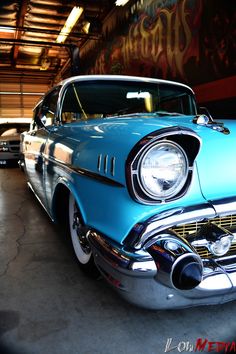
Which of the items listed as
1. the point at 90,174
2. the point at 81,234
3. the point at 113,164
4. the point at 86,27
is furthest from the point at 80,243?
the point at 86,27

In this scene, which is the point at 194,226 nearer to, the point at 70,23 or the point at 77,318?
the point at 77,318

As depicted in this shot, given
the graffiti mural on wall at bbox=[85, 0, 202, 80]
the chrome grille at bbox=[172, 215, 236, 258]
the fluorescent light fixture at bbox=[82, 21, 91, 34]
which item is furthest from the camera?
the fluorescent light fixture at bbox=[82, 21, 91, 34]

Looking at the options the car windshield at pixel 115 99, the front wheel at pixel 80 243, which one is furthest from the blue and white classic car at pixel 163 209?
the car windshield at pixel 115 99

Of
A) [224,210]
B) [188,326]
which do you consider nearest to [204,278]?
[224,210]

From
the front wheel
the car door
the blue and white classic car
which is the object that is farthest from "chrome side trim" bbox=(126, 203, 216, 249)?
the car door

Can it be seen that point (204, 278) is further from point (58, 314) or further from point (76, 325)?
point (58, 314)

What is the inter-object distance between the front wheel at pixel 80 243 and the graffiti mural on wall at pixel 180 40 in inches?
127

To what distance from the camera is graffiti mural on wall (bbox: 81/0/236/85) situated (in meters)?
4.38

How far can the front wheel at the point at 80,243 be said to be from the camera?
1.92 m

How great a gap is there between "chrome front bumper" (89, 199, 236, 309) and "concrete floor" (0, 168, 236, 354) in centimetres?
24

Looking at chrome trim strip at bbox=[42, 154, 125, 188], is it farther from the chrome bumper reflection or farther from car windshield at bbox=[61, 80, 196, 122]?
car windshield at bbox=[61, 80, 196, 122]

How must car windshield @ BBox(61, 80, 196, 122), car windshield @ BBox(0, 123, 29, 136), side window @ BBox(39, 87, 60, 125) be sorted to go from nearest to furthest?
car windshield @ BBox(61, 80, 196, 122), side window @ BBox(39, 87, 60, 125), car windshield @ BBox(0, 123, 29, 136)

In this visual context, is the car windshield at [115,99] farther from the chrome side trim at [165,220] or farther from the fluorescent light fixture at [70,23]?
the fluorescent light fixture at [70,23]

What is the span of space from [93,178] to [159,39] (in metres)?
5.43
